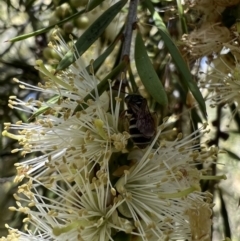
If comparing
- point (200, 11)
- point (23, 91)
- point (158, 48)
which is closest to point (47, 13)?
point (23, 91)

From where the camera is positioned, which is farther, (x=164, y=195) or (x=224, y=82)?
(x=224, y=82)

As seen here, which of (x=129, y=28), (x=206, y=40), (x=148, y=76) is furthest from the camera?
(x=206, y=40)

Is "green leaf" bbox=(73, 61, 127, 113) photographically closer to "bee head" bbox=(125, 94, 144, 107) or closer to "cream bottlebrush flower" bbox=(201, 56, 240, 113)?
"bee head" bbox=(125, 94, 144, 107)

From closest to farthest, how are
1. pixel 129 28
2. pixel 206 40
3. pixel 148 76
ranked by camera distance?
pixel 148 76 → pixel 129 28 → pixel 206 40

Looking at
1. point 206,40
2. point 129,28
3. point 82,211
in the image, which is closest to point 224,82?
point 206,40

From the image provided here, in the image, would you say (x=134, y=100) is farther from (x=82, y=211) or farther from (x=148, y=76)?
(x=82, y=211)

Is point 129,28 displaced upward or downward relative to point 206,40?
upward

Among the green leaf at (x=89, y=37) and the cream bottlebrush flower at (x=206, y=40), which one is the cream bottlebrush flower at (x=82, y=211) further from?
the cream bottlebrush flower at (x=206, y=40)

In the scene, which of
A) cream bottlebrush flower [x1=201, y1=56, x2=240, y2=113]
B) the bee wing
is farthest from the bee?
cream bottlebrush flower [x1=201, y1=56, x2=240, y2=113]

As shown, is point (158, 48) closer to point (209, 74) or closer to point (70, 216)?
point (209, 74)
